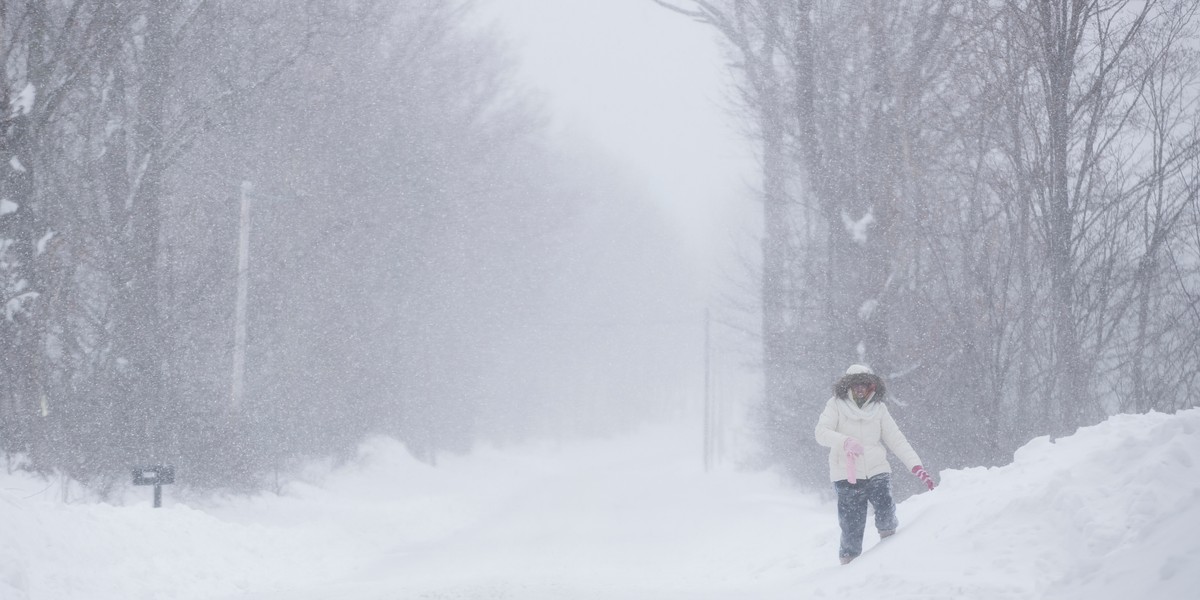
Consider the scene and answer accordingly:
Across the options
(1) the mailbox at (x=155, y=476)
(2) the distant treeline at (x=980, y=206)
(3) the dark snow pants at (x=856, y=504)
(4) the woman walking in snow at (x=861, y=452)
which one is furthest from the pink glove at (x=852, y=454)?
(1) the mailbox at (x=155, y=476)

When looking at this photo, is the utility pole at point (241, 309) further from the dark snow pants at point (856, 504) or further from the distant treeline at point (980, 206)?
the dark snow pants at point (856, 504)

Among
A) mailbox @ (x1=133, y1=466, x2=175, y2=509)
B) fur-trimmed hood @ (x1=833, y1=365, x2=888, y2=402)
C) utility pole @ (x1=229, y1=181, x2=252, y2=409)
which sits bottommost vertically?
mailbox @ (x1=133, y1=466, x2=175, y2=509)

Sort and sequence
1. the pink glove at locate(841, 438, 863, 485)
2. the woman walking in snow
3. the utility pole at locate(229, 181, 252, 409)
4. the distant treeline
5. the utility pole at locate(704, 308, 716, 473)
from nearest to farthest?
the pink glove at locate(841, 438, 863, 485) → the woman walking in snow → the distant treeline → the utility pole at locate(229, 181, 252, 409) → the utility pole at locate(704, 308, 716, 473)

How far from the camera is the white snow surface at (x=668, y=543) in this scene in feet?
21.4

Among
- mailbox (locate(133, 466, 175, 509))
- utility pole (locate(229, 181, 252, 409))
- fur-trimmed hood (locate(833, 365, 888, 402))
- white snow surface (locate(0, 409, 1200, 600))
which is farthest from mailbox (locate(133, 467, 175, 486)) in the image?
fur-trimmed hood (locate(833, 365, 888, 402))

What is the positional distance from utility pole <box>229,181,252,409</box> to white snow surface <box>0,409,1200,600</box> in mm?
1898

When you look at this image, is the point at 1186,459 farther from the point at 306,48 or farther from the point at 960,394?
the point at 306,48

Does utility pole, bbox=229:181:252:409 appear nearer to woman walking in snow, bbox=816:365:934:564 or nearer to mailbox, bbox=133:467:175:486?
mailbox, bbox=133:467:175:486

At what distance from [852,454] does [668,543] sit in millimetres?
6616

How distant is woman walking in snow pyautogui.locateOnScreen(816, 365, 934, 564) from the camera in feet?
29.2

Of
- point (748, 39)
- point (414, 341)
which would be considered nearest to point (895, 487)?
point (748, 39)

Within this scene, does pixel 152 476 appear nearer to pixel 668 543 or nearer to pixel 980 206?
pixel 668 543

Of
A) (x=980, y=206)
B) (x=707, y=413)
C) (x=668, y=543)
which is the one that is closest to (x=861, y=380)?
(x=980, y=206)

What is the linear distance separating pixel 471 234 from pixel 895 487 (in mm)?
17515
